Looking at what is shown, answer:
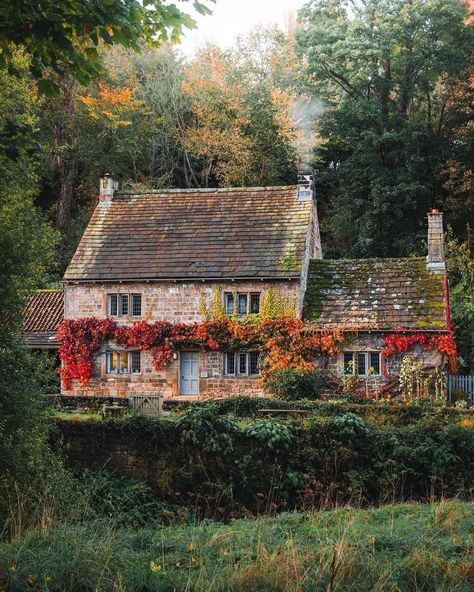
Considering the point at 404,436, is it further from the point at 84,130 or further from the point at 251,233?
the point at 84,130

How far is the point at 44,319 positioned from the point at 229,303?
9.53 metres

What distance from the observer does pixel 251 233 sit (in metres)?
30.8

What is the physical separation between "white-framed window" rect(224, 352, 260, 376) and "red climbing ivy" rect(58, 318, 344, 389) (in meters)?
0.38

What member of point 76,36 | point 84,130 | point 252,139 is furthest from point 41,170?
point 76,36

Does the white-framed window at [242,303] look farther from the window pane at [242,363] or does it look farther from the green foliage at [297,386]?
the green foliage at [297,386]

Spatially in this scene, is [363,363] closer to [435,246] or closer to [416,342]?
[416,342]

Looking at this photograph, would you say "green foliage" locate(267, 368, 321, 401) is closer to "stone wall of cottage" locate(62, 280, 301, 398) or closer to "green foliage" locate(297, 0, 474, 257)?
"stone wall of cottage" locate(62, 280, 301, 398)

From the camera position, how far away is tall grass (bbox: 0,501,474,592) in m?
7.24

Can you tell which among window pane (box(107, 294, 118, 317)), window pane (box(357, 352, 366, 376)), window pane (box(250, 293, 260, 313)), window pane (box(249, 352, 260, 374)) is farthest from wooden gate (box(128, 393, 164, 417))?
window pane (box(107, 294, 118, 317))

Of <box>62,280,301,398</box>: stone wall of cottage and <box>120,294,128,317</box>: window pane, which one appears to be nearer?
<box>62,280,301,398</box>: stone wall of cottage

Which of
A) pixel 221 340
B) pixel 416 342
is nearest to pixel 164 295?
pixel 221 340

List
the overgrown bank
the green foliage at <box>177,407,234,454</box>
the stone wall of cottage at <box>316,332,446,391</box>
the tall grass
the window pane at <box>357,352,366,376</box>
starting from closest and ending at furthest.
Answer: the tall grass → the overgrown bank → the green foliage at <box>177,407,234,454</box> → the stone wall of cottage at <box>316,332,446,391</box> → the window pane at <box>357,352,366,376</box>

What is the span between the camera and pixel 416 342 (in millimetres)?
27172

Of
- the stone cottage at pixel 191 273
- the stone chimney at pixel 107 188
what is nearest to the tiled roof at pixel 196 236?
the stone cottage at pixel 191 273
